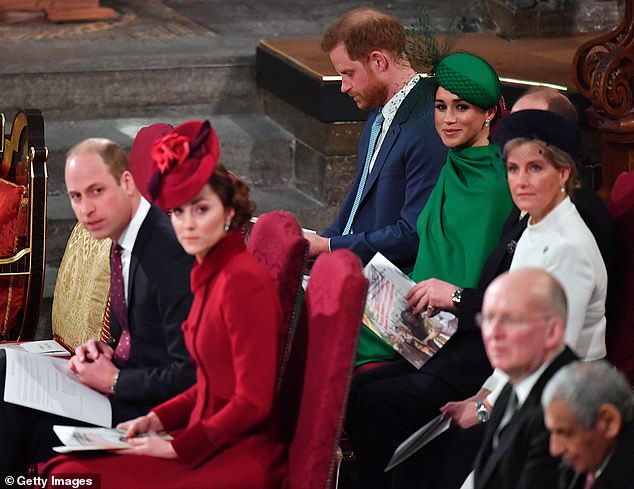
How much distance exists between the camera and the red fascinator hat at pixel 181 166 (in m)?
2.65

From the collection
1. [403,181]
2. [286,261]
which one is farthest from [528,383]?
[403,181]

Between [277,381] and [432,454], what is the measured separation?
0.57 m

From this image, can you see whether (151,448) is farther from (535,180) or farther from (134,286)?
(535,180)

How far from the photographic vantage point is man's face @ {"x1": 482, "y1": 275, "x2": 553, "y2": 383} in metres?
2.23

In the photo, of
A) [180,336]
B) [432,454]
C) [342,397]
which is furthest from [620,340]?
[180,336]

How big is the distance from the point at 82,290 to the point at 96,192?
36.2 inches

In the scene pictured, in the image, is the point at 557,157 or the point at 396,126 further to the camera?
the point at 396,126

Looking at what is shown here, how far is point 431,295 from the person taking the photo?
130 inches

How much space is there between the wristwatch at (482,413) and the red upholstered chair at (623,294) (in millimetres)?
366

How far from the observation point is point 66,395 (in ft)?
9.89

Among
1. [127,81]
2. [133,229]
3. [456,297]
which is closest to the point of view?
[133,229]

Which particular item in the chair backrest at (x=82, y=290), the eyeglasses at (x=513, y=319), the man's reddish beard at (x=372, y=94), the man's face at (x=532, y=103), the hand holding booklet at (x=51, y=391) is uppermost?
the man's face at (x=532, y=103)

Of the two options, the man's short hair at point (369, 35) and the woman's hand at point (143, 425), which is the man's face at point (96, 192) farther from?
the man's short hair at point (369, 35)

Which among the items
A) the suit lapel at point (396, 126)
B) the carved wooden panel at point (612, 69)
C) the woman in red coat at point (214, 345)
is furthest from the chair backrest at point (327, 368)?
the carved wooden panel at point (612, 69)
